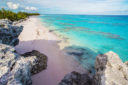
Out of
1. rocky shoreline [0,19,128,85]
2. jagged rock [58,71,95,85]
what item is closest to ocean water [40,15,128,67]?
jagged rock [58,71,95,85]

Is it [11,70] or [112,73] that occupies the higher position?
[11,70]

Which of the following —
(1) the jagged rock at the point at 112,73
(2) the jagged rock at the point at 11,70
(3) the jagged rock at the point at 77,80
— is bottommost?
(3) the jagged rock at the point at 77,80

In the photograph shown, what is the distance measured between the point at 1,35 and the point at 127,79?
20.5 ft

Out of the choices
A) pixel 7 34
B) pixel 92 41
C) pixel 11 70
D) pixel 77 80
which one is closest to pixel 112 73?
pixel 77 80

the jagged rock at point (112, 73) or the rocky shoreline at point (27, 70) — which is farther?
the jagged rock at point (112, 73)

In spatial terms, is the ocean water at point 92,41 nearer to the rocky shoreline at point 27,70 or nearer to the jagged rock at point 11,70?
the rocky shoreline at point 27,70

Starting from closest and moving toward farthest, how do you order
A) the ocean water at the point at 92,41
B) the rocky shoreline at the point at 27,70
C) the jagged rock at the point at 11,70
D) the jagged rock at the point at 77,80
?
the jagged rock at the point at 11,70 → the rocky shoreline at the point at 27,70 → the jagged rock at the point at 77,80 → the ocean water at the point at 92,41

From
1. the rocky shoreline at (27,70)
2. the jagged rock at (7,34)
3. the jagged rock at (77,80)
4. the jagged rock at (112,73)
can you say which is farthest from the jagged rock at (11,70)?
the jagged rock at (112,73)

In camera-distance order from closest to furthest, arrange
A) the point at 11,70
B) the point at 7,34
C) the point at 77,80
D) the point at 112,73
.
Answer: the point at 11,70 → the point at 112,73 → the point at 77,80 → the point at 7,34

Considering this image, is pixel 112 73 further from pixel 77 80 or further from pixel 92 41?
pixel 92 41

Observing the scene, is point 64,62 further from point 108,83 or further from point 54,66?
point 108,83

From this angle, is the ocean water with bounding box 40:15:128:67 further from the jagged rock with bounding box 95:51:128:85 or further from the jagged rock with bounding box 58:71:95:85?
the jagged rock with bounding box 95:51:128:85

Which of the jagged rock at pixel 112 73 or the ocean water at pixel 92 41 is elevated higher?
the jagged rock at pixel 112 73

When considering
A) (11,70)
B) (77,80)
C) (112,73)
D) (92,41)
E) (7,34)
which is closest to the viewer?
(11,70)
